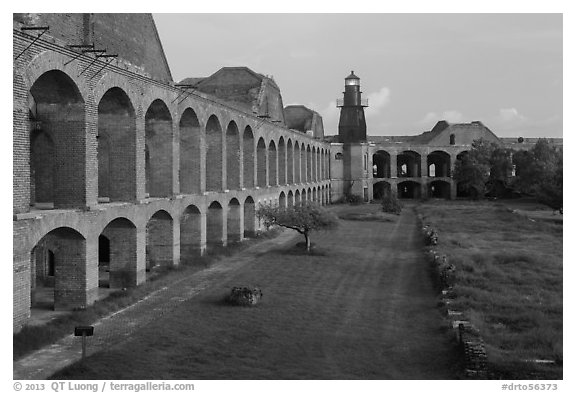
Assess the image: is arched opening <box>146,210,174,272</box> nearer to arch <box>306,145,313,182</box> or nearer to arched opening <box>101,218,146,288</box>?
arched opening <box>101,218,146,288</box>

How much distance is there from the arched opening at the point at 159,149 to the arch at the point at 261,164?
12.9 m

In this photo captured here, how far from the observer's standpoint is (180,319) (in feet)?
47.0

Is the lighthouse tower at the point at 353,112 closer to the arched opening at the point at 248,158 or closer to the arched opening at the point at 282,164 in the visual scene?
the arched opening at the point at 282,164

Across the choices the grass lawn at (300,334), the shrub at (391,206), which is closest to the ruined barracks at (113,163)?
the grass lawn at (300,334)

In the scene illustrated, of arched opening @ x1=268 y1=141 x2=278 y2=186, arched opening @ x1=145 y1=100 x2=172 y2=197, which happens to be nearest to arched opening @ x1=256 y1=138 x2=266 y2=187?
arched opening @ x1=268 y1=141 x2=278 y2=186

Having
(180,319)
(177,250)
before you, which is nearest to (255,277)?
(177,250)

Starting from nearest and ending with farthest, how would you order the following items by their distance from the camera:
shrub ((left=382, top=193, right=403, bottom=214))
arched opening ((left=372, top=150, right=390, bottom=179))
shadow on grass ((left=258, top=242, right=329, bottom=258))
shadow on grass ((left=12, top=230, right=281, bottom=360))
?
shadow on grass ((left=12, top=230, right=281, bottom=360)) → shadow on grass ((left=258, top=242, right=329, bottom=258)) → shrub ((left=382, top=193, right=403, bottom=214)) → arched opening ((left=372, top=150, right=390, bottom=179))

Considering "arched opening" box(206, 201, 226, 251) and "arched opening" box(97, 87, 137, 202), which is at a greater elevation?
"arched opening" box(97, 87, 137, 202)

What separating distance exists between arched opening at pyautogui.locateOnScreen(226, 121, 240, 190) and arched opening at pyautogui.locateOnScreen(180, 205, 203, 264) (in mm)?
5598

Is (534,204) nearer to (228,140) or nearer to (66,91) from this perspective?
(228,140)

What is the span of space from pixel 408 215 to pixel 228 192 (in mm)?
23248

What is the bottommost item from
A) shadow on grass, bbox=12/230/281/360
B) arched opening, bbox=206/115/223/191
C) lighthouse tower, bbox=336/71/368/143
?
shadow on grass, bbox=12/230/281/360

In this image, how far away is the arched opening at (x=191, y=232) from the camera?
23094 mm

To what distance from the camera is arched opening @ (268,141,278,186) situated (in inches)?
1459
